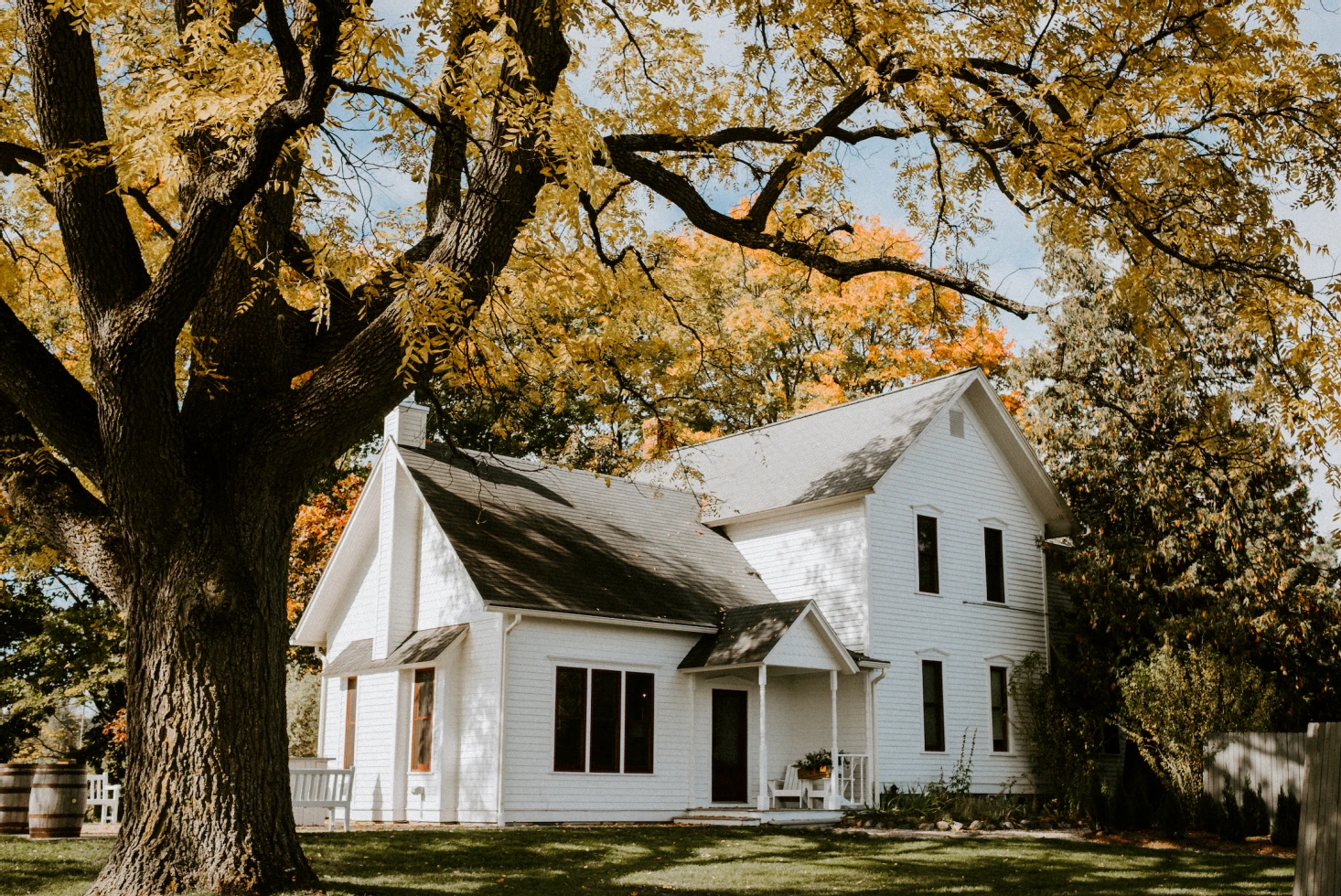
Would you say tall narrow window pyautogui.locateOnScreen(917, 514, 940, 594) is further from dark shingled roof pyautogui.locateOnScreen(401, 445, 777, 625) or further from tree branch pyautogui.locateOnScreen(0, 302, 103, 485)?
tree branch pyautogui.locateOnScreen(0, 302, 103, 485)

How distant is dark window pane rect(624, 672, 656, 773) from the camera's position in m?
19.0

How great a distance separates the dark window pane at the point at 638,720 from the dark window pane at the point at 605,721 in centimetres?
18

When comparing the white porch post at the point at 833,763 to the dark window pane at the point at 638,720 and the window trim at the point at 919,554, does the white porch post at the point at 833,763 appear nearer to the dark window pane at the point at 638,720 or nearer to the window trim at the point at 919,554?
the dark window pane at the point at 638,720

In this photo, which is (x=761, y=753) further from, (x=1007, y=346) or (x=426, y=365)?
(x=1007, y=346)

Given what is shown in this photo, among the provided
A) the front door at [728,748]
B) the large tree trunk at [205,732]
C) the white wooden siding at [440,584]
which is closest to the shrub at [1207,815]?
the front door at [728,748]

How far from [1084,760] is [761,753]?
734 centimetres

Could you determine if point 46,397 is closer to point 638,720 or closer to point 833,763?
point 638,720

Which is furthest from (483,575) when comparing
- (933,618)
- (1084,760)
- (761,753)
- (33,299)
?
(1084,760)

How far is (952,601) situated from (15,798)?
52.7 feet

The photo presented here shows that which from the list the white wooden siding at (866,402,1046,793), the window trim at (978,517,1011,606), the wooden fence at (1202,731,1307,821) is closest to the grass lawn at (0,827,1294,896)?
the wooden fence at (1202,731,1307,821)

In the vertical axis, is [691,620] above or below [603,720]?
above

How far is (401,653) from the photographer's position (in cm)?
1927

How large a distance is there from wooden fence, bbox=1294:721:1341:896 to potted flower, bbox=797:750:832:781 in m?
13.0

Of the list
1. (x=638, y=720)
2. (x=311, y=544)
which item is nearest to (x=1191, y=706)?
(x=638, y=720)
